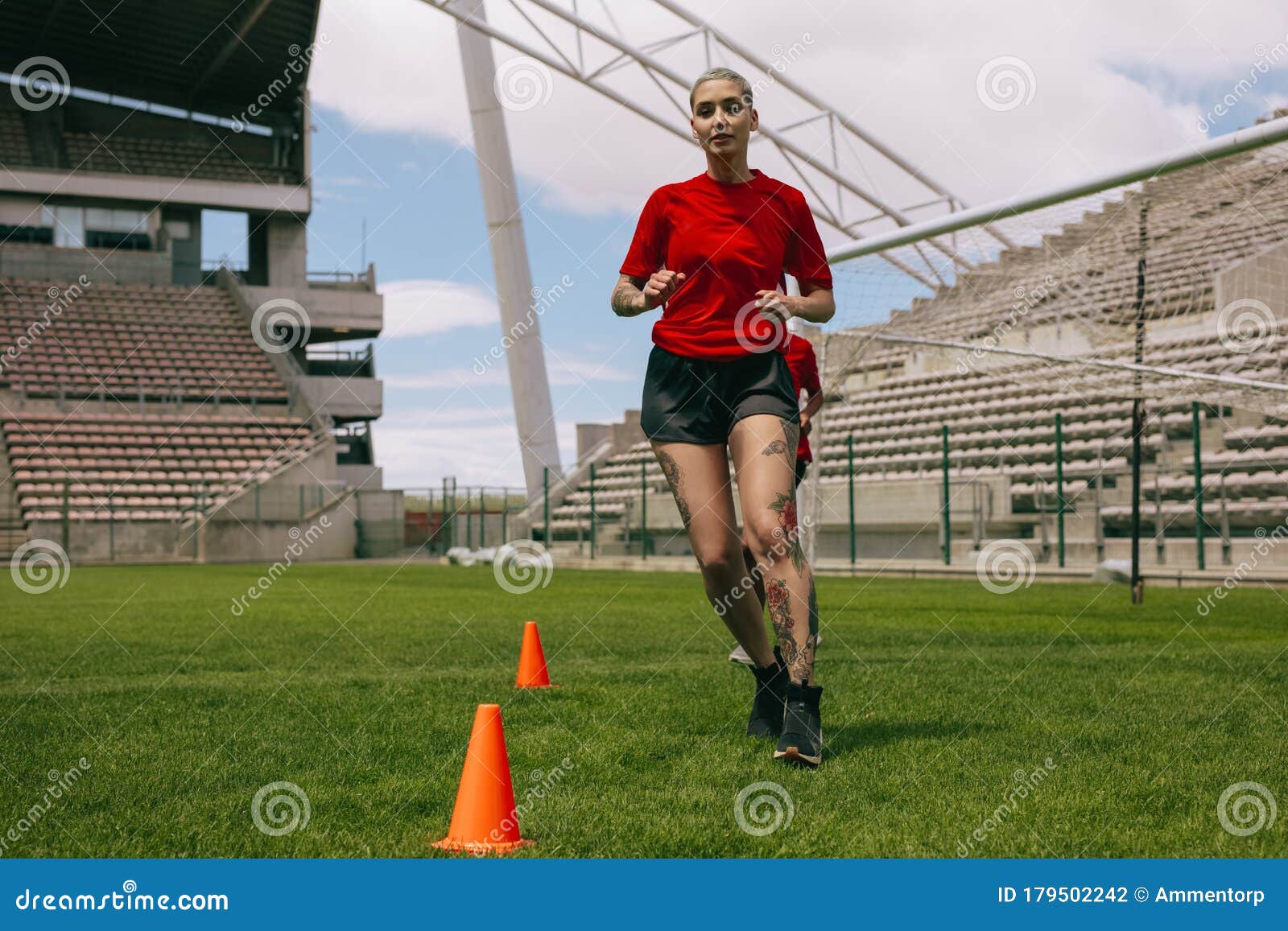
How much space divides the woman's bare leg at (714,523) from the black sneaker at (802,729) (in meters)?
0.40

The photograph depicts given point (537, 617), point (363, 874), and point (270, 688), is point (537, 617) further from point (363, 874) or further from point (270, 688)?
point (363, 874)

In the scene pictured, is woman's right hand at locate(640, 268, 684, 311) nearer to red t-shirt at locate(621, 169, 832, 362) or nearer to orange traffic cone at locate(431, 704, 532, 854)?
red t-shirt at locate(621, 169, 832, 362)

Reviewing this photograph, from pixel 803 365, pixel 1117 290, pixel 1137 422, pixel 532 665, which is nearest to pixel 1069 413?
pixel 1117 290

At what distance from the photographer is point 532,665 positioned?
5730mm

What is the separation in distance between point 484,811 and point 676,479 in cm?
159

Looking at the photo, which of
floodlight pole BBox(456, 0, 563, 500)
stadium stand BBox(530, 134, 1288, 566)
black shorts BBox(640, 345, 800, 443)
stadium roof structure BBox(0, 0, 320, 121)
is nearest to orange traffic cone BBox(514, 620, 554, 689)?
black shorts BBox(640, 345, 800, 443)

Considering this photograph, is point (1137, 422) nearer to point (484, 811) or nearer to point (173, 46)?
point (484, 811)

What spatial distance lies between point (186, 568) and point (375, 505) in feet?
27.0

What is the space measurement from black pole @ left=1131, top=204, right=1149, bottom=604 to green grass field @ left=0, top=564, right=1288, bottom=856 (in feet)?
6.75

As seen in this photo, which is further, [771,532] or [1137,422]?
[1137,422]

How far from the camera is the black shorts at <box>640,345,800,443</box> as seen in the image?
400 centimetres

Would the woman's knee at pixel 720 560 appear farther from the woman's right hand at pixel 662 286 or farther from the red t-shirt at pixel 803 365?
the red t-shirt at pixel 803 365

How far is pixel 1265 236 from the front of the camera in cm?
1203

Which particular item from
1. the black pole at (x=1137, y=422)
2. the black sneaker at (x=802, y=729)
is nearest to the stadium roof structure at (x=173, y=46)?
the black pole at (x=1137, y=422)
